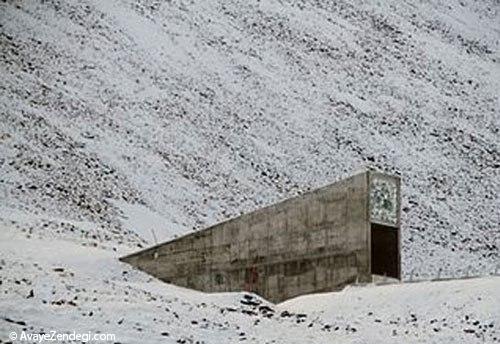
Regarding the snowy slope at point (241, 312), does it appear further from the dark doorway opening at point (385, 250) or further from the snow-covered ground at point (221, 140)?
the dark doorway opening at point (385, 250)

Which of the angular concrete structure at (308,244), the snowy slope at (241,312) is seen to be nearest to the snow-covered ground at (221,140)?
the snowy slope at (241,312)

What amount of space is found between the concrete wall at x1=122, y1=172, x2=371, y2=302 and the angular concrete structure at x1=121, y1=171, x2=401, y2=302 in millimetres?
23

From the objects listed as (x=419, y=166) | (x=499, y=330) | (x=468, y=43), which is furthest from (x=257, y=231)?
(x=468, y=43)

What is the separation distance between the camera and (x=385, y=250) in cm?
1986

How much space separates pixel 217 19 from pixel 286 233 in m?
35.4

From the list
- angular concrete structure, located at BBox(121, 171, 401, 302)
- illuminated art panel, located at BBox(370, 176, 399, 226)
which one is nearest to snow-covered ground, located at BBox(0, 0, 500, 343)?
angular concrete structure, located at BBox(121, 171, 401, 302)

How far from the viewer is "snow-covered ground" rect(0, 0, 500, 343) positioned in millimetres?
16094

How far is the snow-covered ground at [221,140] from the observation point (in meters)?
16.1

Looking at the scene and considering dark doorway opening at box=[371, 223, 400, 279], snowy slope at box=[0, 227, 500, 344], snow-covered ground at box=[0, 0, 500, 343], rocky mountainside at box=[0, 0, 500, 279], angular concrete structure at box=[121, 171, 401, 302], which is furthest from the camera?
rocky mountainside at box=[0, 0, 500, 279]

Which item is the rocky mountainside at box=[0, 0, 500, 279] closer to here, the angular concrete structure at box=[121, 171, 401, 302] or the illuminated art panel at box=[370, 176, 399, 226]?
the angular concrete structure at box=[121, 171, 401, 302]

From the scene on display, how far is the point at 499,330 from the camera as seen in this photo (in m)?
13.9

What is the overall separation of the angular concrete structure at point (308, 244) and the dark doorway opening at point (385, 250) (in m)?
0.02

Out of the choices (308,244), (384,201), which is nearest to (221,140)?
(308,244)

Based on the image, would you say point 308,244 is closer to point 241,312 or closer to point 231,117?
point 241,312
